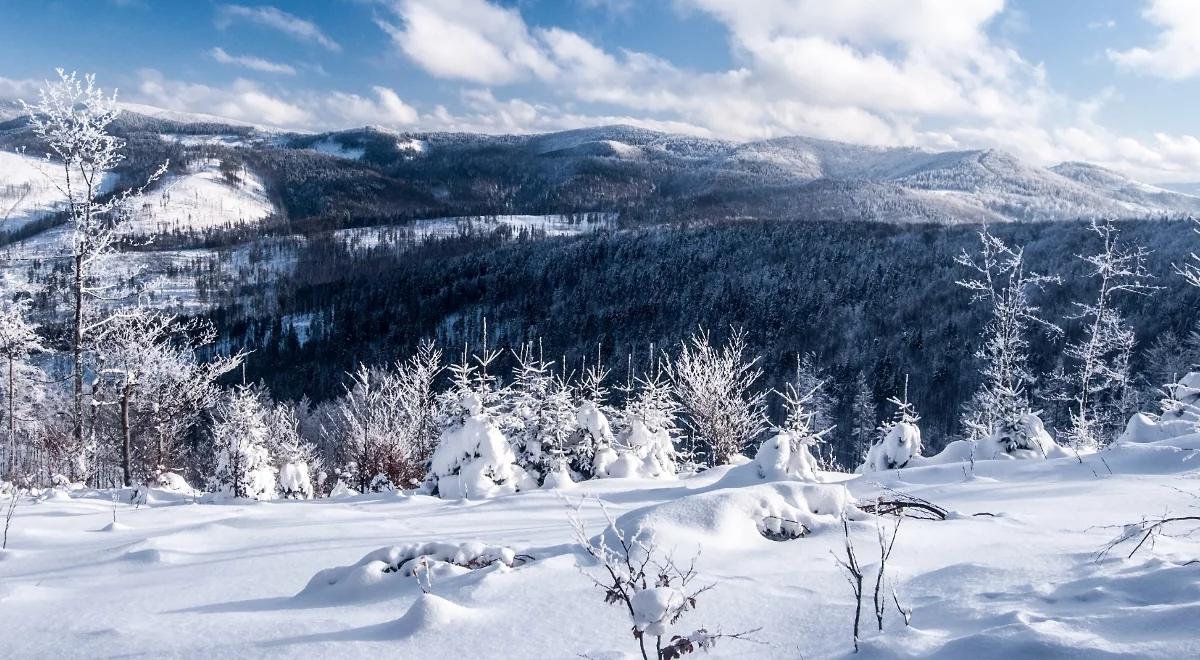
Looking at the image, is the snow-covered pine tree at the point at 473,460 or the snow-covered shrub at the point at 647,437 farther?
the snow-covered shrub at the point at 647,437

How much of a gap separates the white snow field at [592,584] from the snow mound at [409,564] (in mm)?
11

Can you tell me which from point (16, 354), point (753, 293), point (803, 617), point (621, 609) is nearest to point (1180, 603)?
point (803, 617)

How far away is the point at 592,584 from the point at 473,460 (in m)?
8.10

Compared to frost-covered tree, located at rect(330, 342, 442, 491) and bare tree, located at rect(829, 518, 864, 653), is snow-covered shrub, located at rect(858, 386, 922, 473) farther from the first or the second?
frost-covered tree, located at rect(330, 342, 442, 491)

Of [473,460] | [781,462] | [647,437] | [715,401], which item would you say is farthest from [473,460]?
[715,401]

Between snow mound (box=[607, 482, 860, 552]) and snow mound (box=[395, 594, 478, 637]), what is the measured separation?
3.58ft

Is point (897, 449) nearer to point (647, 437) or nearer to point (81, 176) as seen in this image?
point (647, 437)

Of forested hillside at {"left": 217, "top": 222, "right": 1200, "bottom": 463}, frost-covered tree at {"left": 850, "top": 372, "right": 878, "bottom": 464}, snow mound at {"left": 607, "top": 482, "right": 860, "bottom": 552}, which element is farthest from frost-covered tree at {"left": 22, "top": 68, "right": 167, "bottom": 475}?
forested hillside at {"left": 217, "top": 222, "right": 1200, "bottom": 463}

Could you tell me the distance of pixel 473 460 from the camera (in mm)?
10953

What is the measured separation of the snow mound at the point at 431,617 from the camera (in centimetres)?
270

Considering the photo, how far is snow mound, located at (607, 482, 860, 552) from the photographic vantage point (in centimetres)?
371

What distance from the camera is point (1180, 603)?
2416 mm

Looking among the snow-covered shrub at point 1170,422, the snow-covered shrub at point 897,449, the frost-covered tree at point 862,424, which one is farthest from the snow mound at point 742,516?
the frost-covered tree at point 862,424

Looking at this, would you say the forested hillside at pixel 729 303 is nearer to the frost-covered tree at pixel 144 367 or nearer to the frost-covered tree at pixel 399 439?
the frost-covered tree at pixel 399 439
